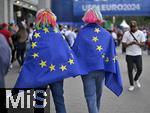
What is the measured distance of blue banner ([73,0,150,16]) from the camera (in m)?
26.0

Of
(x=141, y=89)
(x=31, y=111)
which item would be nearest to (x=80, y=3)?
(x=141, y=89)

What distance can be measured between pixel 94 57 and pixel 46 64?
883mm

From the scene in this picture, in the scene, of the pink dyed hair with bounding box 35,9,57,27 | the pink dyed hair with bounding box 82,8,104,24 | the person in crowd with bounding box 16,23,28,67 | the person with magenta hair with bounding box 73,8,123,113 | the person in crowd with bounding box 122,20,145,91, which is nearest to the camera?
the pink dyed hair with bounding box 35,9,57,27

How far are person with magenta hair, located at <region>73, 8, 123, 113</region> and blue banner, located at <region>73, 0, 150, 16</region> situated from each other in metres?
18.6

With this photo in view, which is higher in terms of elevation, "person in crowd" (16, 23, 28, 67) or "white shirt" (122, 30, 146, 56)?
"white shirt" (122, 30, 146, 56)

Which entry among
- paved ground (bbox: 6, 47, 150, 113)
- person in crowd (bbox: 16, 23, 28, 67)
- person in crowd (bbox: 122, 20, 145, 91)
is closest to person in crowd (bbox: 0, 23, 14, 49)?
person in crowd (bbox: 16, 23, 28, 67)

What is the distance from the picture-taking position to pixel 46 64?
661 centimetres

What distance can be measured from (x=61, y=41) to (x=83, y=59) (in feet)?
2.06

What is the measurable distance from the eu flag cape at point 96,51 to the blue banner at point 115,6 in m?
18.6

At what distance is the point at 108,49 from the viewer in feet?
24.3

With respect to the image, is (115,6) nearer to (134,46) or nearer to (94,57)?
(134,46)

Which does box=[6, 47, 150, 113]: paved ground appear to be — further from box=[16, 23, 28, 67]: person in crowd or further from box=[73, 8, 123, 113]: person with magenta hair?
box=[16, 23, 28, 67]: person in crowd

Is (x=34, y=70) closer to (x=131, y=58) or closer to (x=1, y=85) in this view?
(x=1, y=85)

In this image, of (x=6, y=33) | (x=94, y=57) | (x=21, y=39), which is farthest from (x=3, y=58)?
(x=21, y=39)
